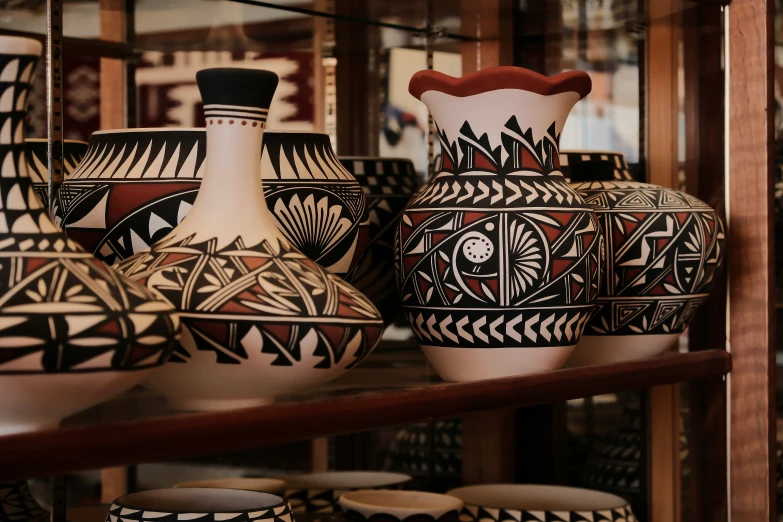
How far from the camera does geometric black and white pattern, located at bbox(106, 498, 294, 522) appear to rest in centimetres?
79

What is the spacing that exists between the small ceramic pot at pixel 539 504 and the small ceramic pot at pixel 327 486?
80 millimetres

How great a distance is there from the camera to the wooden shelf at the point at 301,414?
0.58 meters

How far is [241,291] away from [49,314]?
15 centimetres

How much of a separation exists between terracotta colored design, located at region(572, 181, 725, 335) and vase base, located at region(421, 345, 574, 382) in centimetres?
16

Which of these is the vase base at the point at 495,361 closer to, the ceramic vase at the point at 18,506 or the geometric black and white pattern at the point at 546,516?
the geometric black and white pattern at the point at 546,516

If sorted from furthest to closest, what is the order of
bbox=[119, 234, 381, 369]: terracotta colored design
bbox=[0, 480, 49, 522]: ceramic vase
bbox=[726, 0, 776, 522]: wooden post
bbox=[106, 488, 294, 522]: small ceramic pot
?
bbox=[726, 0, 776, 522]: wooden post → bbox=[0, 480, 49, 522]: ceramic vase → bbox=[106, 488, 294, 522]: small ceramic pot → bbox=[119, 234, 381, 369]: terracotta colored design

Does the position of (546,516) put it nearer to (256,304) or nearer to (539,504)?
(539,504)

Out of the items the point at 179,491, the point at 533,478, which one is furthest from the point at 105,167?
the point at 533,478

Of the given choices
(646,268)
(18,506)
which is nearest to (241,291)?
(18,506)

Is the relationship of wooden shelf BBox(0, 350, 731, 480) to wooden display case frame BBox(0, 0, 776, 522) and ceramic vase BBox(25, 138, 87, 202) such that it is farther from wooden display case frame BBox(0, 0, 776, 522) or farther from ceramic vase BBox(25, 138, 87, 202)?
ceramic vase BBox(25, 138, 87, 202)

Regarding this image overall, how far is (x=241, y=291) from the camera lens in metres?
0.70

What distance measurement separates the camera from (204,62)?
1.46 meters

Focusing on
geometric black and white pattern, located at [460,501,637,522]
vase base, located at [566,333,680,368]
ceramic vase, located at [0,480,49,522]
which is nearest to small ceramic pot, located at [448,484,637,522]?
geometric black and white pattern, located at [460,501,637,522]

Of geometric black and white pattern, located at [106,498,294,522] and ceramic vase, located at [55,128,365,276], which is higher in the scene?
ceramic vase, located at [55,128,365,276]
